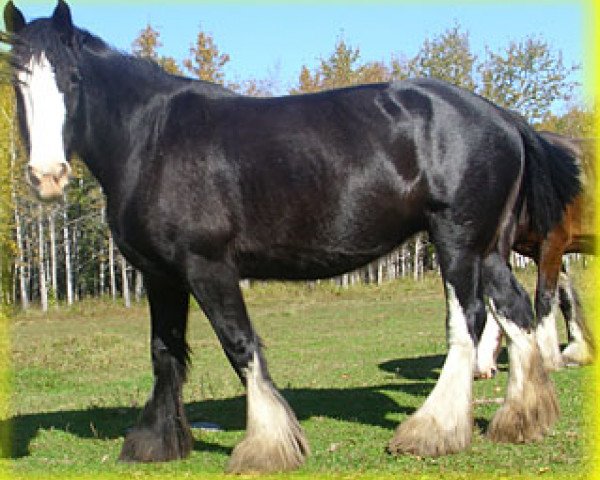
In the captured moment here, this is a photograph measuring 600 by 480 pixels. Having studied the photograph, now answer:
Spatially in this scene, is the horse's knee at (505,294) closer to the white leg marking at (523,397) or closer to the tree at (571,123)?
the white leg marking at (523,397)

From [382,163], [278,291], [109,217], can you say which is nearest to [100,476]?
[109,217]

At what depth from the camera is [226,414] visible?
7.29 metres

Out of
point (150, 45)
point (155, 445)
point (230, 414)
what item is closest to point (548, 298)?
point (230, 414)

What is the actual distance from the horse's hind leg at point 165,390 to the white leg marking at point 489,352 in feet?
13.0

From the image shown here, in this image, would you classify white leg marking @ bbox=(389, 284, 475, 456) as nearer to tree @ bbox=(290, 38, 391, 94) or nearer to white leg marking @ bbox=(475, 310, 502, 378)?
white leg marking @ bbox=(475, 310, 502, 378)

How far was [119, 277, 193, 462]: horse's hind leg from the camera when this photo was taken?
18.8ft

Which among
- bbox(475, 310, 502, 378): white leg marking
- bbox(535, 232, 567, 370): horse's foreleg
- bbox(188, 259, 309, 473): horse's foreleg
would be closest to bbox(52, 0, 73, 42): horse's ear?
bbox(188, 259, 309, 473): horse's foreleg

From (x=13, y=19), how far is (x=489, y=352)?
614 centimetres

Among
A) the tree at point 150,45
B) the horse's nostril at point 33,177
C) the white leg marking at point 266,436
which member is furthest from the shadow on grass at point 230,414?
→ the tree at point 150,45

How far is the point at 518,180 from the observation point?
596 cm

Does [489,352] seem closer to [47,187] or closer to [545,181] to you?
[545,181]

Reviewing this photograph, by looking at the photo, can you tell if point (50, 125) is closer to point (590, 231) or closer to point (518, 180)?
point (518, 180)

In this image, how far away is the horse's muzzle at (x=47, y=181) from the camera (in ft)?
15.3

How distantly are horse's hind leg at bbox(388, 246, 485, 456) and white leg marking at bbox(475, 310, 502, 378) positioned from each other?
306cm
